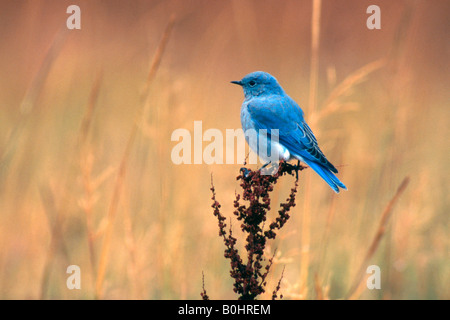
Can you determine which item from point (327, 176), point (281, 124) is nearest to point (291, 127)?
point (281, 124)

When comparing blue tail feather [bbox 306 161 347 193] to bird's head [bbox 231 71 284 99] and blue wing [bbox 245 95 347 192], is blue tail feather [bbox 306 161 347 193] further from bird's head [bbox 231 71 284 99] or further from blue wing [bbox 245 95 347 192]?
bird's head [bbox 231 71 284 99]

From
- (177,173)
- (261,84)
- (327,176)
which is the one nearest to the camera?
(327,176)

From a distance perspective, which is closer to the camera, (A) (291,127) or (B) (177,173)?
(A) (291,127)

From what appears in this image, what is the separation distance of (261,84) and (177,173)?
3.57ft

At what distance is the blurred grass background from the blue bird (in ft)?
0.54

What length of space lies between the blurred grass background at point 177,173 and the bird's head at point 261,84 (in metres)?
0.35

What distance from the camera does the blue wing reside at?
3.89 m

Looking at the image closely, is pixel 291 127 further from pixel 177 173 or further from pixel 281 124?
pixel 177 173

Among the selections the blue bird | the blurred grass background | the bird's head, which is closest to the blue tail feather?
the blue bird

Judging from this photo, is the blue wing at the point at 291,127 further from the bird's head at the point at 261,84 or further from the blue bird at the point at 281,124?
the bird's head at the point at 261,84

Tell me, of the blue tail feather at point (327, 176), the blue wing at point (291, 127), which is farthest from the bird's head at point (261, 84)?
the blue tail feather at point (327, 176)

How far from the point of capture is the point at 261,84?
15.7 ft
